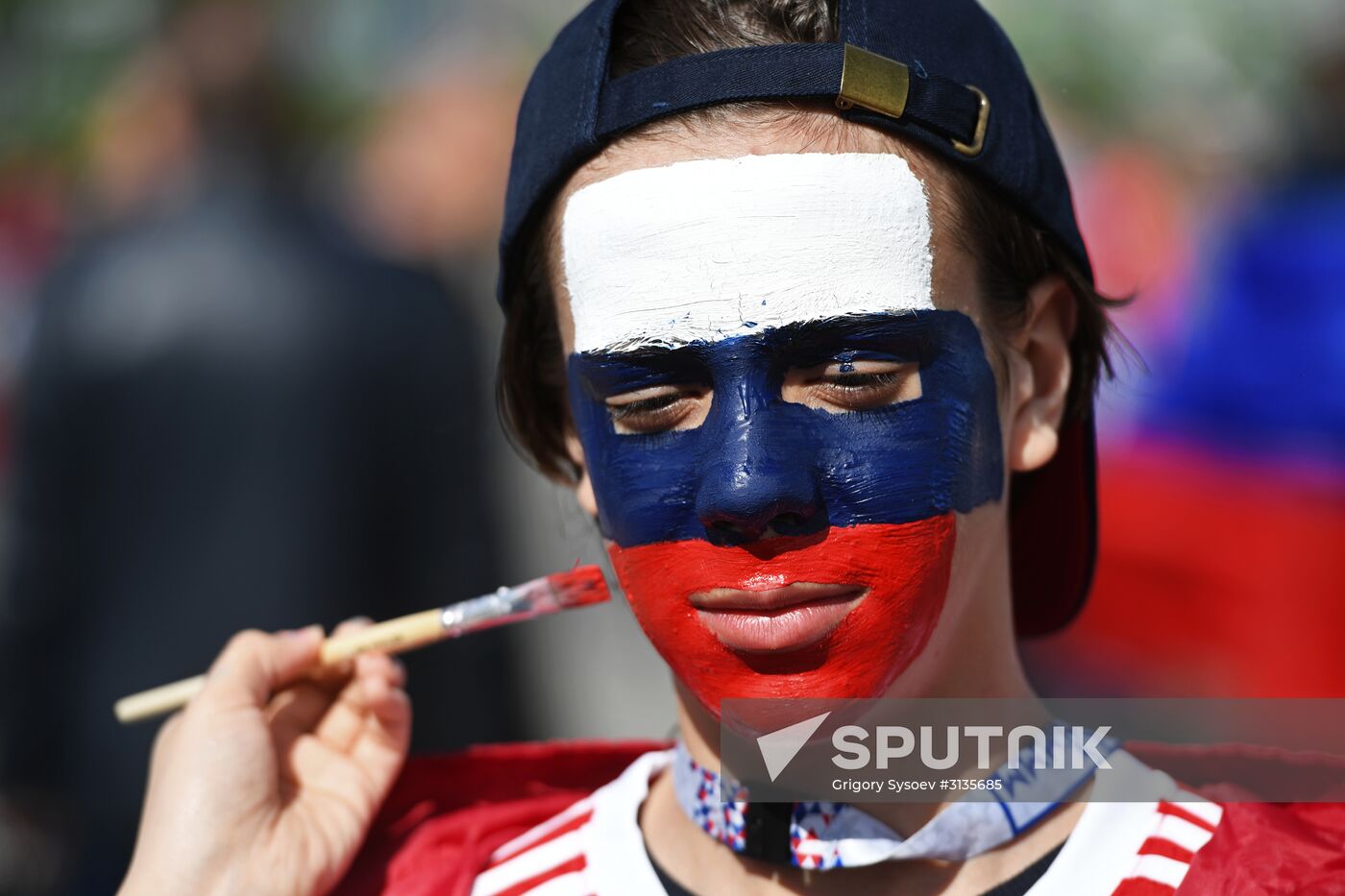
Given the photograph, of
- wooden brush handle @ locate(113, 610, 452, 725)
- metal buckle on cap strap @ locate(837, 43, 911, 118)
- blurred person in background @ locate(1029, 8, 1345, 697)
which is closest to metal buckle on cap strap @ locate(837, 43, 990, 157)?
metal buckle on cap strap @ locate(837, 43, 911, 118)

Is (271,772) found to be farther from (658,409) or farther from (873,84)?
(873,84)

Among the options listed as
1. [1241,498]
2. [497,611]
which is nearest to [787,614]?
[497,611]

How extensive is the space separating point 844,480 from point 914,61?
500 millimetres

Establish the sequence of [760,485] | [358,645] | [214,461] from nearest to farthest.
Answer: [760,485] < [358,645] < [214,461]

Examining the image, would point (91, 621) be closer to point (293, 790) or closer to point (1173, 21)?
point (293, 790)

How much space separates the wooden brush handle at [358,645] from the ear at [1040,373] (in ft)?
2.53

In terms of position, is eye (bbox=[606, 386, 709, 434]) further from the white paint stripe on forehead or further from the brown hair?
the brown hair

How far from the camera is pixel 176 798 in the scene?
1799 mm

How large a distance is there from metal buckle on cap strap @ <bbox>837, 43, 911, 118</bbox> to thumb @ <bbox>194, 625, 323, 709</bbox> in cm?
99

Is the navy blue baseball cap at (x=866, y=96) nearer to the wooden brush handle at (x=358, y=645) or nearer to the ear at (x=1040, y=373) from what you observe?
the ear at (x=1040, y=373)

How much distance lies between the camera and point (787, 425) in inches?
61.5

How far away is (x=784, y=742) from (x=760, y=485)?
0.33 m

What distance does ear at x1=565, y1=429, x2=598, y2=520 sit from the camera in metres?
1.88

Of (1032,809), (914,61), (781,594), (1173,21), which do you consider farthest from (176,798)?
(1173,21)
